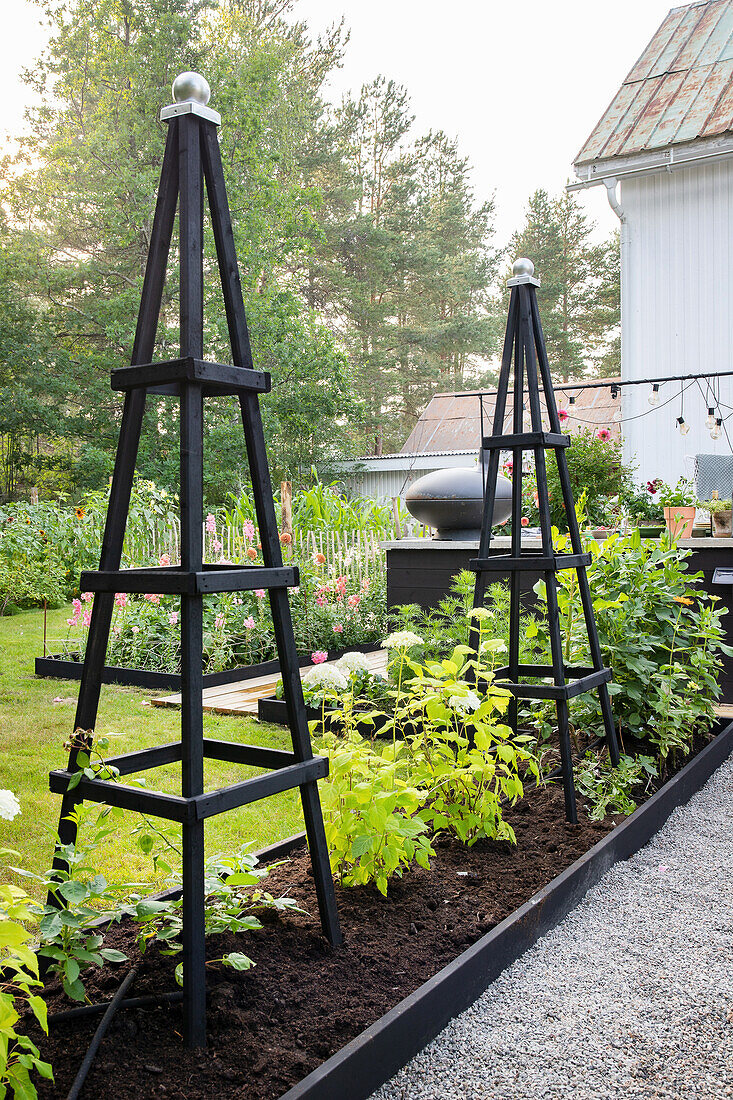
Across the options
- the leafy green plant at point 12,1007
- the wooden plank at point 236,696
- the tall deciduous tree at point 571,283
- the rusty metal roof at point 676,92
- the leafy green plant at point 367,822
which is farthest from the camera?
the tall deciduous tree at point 571,283

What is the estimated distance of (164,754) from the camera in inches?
71.1

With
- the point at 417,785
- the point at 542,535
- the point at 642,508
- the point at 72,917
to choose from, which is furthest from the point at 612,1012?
the point at 642,508

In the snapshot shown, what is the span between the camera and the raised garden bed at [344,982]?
4.47 feet

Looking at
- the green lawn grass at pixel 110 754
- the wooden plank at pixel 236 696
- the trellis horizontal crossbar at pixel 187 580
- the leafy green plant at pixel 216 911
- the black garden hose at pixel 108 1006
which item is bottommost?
the green lawn grass at pixel 110 754

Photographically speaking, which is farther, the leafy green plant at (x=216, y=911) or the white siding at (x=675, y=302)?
the white siding at (x=675, y=302)

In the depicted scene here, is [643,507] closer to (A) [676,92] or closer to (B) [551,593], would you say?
(B) [551,593]

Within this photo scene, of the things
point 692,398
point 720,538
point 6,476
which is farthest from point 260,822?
point 6,476

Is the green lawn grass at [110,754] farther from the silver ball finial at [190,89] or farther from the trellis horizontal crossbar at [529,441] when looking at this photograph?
the trellis horizontal crossbar at [529,441]

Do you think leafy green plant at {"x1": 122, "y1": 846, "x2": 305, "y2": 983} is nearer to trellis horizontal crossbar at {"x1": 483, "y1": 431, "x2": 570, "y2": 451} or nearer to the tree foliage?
trellis horizontal crossbar at {"x1": 483, "y1": 431, "x2": 570, "y2": 451}

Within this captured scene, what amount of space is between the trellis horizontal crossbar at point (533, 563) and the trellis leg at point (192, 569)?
1.40 meters

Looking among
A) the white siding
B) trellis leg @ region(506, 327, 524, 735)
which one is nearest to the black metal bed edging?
trellis leg @ region(506, 327, 524, 735)

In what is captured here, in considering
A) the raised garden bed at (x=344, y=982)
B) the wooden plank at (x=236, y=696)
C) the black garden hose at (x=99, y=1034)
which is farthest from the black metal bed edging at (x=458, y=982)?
the wooden plank at (x=236, y=696)

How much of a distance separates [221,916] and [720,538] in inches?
139

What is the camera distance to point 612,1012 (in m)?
1.76
